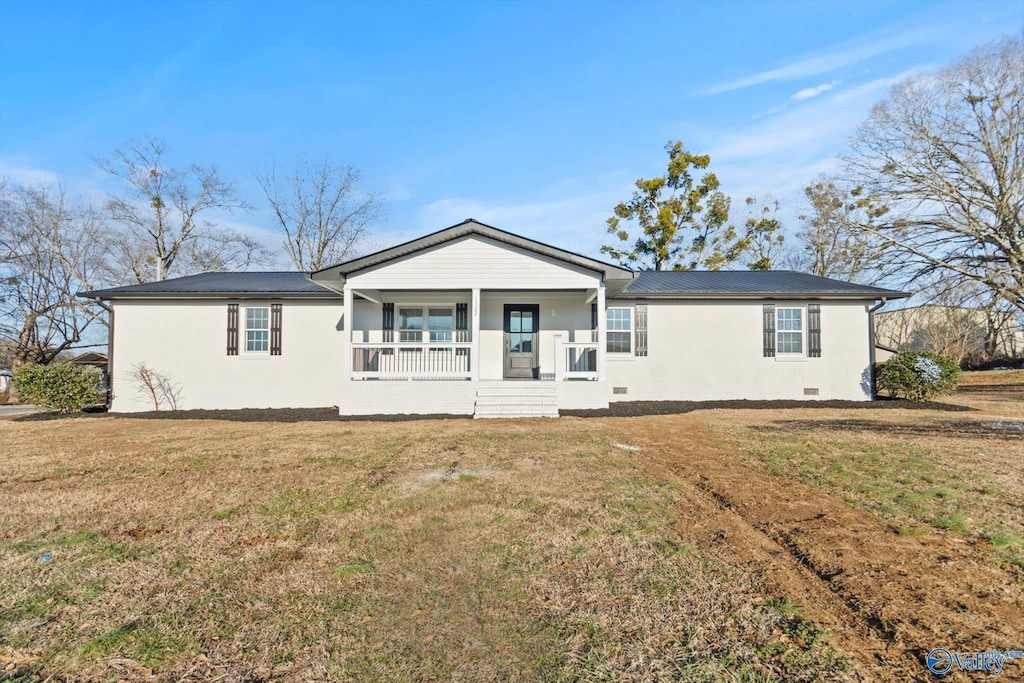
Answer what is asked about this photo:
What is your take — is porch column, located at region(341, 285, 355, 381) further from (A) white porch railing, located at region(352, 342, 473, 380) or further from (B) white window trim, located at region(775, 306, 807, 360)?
(B) white window trim, located at region(775, 306, 807, 360)

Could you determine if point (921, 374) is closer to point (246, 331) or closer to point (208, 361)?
point (246, 331)

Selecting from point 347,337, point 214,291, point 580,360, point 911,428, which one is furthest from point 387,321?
point 911,428

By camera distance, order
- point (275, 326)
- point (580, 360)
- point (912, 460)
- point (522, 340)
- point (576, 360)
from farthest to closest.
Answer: point (522, 340) → point (275, 326) → point (580, 360) → point (576, 360) → point (912, 460)

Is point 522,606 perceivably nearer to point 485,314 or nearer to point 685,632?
point 685,632

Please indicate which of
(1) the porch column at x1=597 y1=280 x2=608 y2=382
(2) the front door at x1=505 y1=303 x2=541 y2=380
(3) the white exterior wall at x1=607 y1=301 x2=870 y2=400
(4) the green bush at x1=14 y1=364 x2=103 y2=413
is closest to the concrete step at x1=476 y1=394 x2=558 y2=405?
(1) the porch column at x1=597 y1=280 x2=608 y2=382

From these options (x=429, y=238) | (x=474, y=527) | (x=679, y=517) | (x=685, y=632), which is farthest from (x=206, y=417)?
(x=685, y=632)

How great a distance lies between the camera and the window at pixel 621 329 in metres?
14.4

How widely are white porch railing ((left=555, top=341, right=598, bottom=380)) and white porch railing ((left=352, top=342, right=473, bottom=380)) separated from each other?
2149 mm

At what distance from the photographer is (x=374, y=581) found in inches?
134

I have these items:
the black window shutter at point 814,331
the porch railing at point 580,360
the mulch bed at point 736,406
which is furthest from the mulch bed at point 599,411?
the black window shutter at point 814,331

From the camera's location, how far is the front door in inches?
571

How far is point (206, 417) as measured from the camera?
12562mm

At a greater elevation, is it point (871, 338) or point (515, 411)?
point (871, 338)

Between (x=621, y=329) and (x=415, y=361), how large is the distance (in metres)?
5.41
